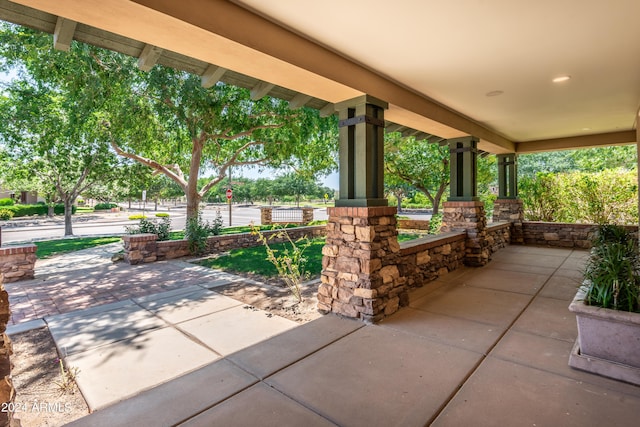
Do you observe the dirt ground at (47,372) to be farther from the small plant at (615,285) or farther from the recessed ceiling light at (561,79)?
the recessed ceiling light at (561,79)

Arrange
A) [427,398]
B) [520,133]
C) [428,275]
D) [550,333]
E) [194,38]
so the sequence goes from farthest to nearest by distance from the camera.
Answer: [520,133], [428,275], [550,333], [194,38], [427,398]

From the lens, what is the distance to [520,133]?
7008 millimetres

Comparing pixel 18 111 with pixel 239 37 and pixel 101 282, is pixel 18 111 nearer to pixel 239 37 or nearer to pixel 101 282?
pixel 101 282

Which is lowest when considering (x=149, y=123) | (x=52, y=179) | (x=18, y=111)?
(x=52, y=179)

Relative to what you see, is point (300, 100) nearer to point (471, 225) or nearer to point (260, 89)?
point (260, 89)

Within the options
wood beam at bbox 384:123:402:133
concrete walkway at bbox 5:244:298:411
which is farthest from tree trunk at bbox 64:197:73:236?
wood beam at bbox 384:123:402:133

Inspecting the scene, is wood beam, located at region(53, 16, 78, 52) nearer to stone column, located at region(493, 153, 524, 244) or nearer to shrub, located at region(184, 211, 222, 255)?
shrub, located at region(184, 211, 222, 255)

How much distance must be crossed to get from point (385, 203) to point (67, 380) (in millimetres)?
3342

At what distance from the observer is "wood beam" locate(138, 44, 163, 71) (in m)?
2.71

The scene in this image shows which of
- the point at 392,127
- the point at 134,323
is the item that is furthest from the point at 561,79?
the point at 134,323

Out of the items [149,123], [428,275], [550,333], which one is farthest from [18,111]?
[550,333]

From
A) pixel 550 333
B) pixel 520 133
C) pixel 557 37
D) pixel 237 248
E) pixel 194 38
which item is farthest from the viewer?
pixel 237 248

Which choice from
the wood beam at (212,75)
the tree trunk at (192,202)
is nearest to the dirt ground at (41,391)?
the wood beam at (212,75)

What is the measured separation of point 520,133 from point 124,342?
7948 mm
